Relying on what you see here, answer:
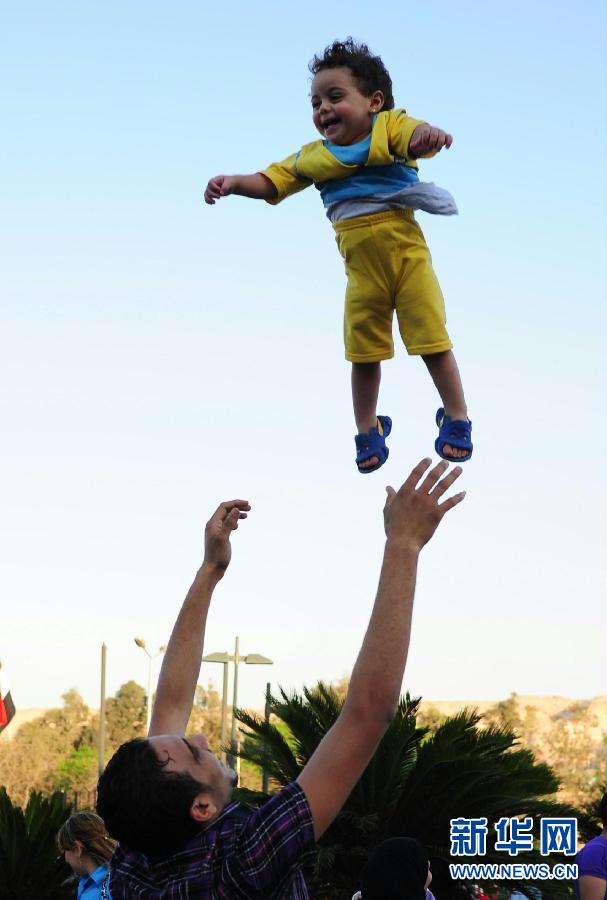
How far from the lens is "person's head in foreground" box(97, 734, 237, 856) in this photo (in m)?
2.76

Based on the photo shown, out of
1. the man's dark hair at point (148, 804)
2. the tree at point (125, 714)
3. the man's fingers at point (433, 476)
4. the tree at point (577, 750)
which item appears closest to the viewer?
the man's dark hair at point (148, 804)

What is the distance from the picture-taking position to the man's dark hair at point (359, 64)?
4969 mm

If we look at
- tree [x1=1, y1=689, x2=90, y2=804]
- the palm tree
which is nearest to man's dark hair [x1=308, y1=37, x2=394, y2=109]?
the palm tree

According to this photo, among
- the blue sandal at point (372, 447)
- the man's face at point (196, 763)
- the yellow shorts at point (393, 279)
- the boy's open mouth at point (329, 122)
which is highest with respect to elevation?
the boy's open mouth at point (329, 122)

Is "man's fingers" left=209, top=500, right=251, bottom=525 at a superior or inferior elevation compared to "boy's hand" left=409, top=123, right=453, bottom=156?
inferior

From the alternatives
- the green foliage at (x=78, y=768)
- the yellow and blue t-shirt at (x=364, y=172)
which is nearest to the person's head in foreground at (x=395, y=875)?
the yellow and blue t-shirt at (x=364, y=172)

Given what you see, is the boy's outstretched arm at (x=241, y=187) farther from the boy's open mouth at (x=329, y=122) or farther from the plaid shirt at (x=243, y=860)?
the plaid shirt at (x=243, y=860)

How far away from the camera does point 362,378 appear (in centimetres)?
559

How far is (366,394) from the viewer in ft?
18.4

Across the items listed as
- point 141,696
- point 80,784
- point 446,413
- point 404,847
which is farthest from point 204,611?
point 141,696

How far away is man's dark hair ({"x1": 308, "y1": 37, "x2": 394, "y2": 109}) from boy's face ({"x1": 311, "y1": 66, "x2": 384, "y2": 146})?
2 centimetres

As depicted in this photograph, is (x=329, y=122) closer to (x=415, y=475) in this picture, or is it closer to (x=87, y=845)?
(x=415, y=475)

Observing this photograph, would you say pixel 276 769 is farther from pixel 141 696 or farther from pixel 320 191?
pixel 141 696

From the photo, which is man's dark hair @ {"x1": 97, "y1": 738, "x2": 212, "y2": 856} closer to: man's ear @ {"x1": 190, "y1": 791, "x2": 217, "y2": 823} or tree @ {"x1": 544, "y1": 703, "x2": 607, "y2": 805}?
man's ear @ {"x1": 190, "y1": 791, "x2": 217, "y2": 823}
